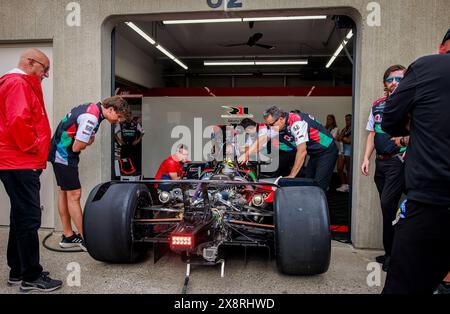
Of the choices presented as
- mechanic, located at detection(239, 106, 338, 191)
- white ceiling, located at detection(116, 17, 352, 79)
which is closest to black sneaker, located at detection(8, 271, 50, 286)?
mechanic, located at detection(239, 106, 338, 191)

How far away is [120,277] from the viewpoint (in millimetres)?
3238

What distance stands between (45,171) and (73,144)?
51.4 inches

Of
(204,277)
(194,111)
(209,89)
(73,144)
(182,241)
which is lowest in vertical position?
(204,277)

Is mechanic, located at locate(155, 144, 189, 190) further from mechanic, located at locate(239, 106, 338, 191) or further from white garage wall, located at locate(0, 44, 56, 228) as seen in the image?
white garage wall, located at locate(0, 44, 56, 228)

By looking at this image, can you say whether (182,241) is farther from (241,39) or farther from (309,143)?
(241,39)

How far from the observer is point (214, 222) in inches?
131

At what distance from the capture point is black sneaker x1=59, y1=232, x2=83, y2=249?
402cm

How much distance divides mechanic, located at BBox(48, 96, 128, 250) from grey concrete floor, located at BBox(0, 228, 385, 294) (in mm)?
433

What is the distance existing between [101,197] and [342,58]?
491 inches

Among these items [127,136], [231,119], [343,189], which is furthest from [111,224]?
[343,189]

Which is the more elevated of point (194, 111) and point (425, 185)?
point (194, 111)

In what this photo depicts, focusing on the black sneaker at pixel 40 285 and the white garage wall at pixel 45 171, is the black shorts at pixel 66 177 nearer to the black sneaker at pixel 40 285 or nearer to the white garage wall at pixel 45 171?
the white garage wall at pixel 45 171
